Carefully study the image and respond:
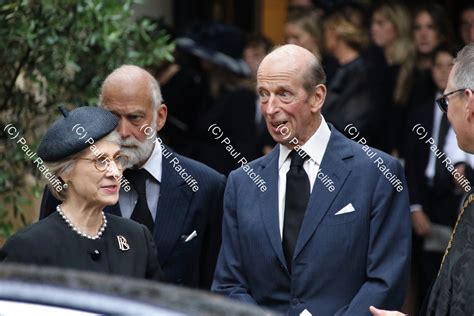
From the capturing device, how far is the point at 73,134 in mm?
5594

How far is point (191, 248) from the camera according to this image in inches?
255

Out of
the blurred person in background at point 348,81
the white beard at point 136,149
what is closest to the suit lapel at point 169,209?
the white beard at point 136,149

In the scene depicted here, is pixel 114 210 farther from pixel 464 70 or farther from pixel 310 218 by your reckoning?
pixel 464 70

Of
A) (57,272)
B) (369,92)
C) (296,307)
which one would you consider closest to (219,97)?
(369,92)

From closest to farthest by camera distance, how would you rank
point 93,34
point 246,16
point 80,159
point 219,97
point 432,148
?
point 80,159 → point 93,34 → point 432,148 → point 219,97 → point 246,16

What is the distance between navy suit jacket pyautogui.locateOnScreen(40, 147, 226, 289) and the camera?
6402mm

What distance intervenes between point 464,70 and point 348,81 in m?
4.19

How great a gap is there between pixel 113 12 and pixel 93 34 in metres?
0.19

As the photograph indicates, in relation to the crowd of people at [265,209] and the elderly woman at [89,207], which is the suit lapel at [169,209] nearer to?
the crowd of people at [265,209]

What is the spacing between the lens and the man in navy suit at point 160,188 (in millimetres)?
6410

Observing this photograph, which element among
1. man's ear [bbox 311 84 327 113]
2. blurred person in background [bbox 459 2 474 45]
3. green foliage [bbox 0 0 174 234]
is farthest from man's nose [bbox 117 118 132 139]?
blurred person in background [bbox 459 2 474 45]

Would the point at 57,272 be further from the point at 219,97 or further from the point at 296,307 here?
the point at 219,97

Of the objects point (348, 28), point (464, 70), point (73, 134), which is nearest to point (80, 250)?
point (73, 134)

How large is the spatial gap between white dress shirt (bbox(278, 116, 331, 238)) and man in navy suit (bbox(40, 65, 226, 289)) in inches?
25.3
